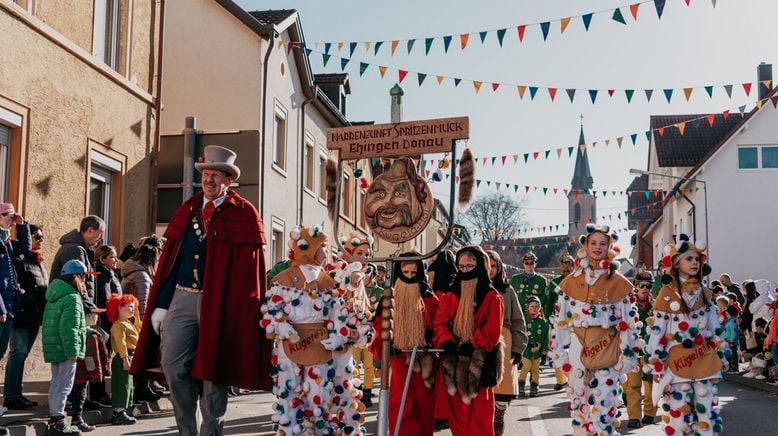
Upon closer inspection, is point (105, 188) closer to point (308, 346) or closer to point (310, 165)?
Answer: point (308, 346)

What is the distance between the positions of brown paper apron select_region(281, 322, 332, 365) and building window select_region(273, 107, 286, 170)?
16444 mm

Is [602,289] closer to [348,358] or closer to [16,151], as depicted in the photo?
[348,358]

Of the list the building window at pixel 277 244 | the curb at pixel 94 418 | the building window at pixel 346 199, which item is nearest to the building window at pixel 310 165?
the building window at pixel 277 244

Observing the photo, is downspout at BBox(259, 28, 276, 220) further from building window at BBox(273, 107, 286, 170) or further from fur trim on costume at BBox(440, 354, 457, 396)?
fur trim on costume at BBox(440, 354, 457, 396)

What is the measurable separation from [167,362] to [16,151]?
6.94 metres

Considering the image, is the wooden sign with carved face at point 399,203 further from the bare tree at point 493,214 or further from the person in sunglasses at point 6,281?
the bare tree at point 493,214

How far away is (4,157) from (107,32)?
3.94m

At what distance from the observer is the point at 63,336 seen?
27.0 ft

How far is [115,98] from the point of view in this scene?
14977mm

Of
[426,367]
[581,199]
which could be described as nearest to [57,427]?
[426,367]

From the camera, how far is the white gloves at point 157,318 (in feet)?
21.3

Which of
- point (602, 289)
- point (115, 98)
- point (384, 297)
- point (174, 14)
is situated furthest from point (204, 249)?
point (174, 14)

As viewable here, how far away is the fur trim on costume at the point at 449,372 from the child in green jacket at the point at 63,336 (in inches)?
133

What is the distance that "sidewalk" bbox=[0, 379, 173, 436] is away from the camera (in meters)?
8.31
